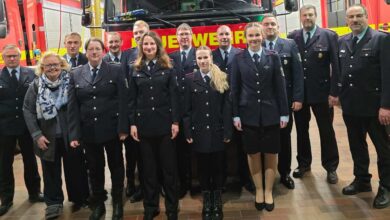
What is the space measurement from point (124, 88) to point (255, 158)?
145 centimetres

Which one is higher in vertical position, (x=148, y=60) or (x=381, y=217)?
(x=148, y=60)

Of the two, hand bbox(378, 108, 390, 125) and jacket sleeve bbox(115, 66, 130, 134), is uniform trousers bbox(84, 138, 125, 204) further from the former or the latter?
hand bbox(378, 108, 390, 125)

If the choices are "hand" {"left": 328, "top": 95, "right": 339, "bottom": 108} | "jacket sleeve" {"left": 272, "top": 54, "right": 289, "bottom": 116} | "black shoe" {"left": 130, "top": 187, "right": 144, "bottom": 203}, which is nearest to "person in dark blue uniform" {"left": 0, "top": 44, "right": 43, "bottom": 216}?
"black shoe" {"left": 130, "top": 187, "right": 144, "bottom": 203}

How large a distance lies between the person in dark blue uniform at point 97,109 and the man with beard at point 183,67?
0.61 m

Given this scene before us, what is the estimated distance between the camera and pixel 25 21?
Answer: 7.64m

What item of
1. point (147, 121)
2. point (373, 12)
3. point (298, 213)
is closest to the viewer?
point (147, 121)

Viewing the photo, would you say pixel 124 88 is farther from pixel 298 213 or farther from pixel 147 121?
pixel 298 213

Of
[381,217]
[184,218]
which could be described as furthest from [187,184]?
[381,217]

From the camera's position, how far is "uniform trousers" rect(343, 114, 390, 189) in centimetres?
439

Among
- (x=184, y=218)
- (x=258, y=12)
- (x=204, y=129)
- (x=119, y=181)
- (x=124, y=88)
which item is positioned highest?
(x=258, y=12)

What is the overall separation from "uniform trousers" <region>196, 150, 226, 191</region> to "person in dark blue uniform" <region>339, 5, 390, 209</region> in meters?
1.39

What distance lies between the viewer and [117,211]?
4.35 meters

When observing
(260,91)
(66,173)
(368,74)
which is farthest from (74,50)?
(368,74)

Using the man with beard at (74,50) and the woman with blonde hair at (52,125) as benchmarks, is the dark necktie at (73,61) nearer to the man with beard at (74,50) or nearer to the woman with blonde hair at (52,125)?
the man with beard at (74,50)
